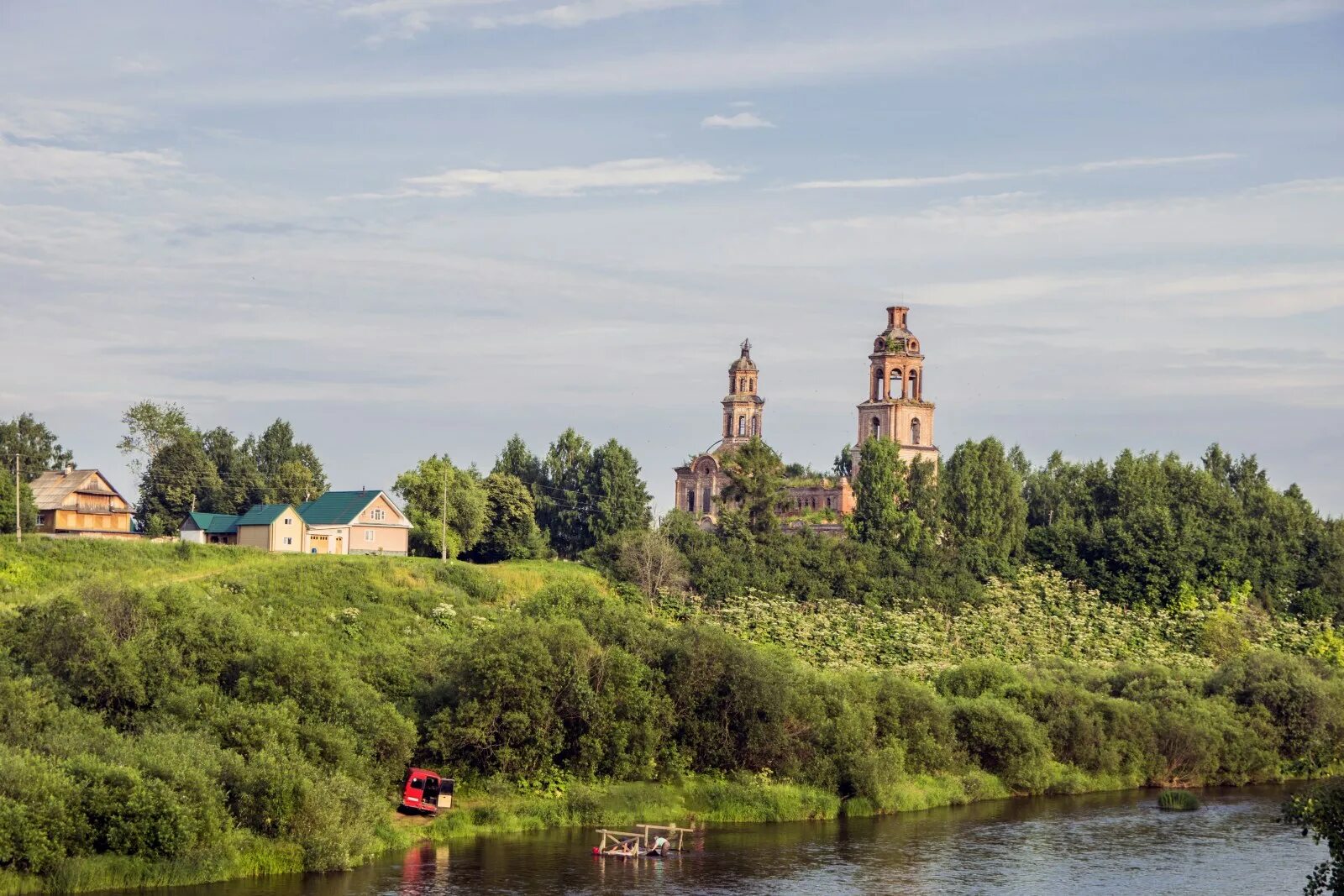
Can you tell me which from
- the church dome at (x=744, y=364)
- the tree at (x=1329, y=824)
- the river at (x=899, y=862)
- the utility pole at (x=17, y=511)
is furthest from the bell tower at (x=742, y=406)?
the tree at (x=1329, y=824)

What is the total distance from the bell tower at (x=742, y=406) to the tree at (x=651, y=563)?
115ft

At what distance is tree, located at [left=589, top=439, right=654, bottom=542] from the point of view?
376ft

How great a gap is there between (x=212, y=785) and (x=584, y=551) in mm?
59207

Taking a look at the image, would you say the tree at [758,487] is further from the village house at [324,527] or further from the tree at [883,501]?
the village house at [324,527]

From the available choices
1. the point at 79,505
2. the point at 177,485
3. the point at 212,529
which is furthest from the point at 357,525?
the point at 177,485

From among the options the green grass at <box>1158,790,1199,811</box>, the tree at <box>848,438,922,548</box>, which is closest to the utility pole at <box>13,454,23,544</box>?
the tree at <box>848,438,922,548</box>

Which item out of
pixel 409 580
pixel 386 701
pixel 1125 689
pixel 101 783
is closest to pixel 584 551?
pixel 409 580

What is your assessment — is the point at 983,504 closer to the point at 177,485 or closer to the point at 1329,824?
the point at 177,485

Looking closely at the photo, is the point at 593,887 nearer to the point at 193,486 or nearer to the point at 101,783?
the point at 101,783

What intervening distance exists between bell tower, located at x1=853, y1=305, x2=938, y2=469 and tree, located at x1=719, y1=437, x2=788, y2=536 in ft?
57.9

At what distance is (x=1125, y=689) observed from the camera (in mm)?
74062

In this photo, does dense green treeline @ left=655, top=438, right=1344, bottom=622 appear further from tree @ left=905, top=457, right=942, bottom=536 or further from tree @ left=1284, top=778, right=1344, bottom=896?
tree @ left=1284, top=778, right=1344, bottom=896

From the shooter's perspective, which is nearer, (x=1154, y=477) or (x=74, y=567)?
(x=74, y=567)

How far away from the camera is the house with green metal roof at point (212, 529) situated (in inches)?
4259
